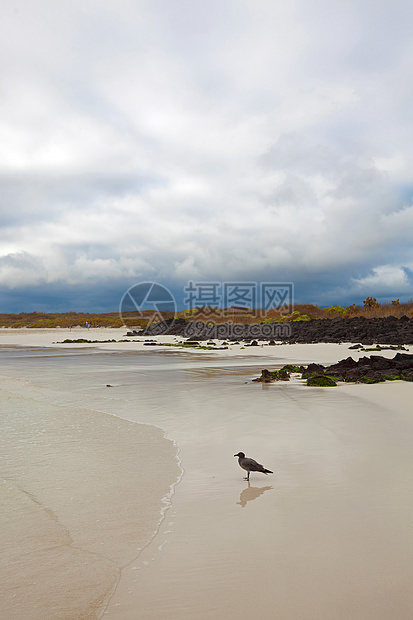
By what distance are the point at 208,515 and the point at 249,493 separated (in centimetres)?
74

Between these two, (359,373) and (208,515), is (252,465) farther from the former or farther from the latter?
(359,373)

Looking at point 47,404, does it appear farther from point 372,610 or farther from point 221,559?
point 372,610

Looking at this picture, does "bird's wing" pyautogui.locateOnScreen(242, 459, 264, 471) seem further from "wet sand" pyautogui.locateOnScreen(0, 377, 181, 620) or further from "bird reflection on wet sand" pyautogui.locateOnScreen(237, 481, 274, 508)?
"wet sand" pyautogui.locateOnScreen(0, 377, 181, 620)

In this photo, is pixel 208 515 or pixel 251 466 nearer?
pixel 208 515

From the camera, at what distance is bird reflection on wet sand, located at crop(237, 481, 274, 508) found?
16.3 feet

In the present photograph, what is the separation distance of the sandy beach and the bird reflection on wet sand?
0.08 feet

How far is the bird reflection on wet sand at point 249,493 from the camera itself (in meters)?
4.98

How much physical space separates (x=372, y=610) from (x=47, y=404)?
956cm

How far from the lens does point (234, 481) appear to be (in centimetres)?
564

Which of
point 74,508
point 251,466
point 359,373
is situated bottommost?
point 74,508

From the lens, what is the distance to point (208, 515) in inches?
182

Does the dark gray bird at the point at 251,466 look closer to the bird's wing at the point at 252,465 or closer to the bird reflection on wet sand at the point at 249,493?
the bird's wing at the point at 252,465

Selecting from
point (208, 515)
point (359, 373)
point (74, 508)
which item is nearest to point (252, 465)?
point (208, 515)

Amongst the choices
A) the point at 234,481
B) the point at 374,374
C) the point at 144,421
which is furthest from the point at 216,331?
the point at 234,481
